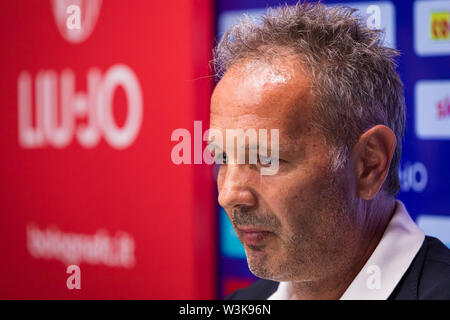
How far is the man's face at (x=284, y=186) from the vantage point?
1.10 m

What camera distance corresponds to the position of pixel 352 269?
3.87 feet

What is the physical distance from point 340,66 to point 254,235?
0.35 meters

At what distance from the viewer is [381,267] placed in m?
1.14

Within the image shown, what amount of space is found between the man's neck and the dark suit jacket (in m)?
0.09

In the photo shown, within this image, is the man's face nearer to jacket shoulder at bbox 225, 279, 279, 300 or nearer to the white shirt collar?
the white shirt collar

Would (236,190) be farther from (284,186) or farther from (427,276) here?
(427,276)

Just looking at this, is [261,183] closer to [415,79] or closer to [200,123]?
[415,79]

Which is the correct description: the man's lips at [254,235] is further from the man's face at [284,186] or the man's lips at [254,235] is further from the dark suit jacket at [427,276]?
the dark suit jacket at [427,276]

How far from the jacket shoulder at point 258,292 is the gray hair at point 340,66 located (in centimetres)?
37

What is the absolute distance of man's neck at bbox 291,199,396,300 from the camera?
118 centimetres

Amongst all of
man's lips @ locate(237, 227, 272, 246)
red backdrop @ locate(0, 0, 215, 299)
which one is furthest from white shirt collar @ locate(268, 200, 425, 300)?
red backdrop @ locate(0, 0, 215, 299)

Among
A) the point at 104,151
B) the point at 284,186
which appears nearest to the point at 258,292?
the point at 284,186

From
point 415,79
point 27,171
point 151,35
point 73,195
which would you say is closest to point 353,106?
point 415,79

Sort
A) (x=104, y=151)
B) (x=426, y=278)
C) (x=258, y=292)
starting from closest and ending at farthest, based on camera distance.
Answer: (x=426, y=278)
(x=258, y=292)
(x=104, y=151)
